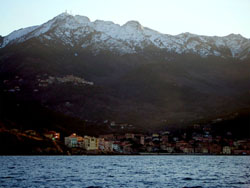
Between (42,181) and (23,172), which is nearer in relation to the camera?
(42,181)

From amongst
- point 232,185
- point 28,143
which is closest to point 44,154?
point 28,143

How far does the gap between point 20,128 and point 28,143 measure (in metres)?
23.3

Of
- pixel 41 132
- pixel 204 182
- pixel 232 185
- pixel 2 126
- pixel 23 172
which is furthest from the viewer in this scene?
pixel 41 132

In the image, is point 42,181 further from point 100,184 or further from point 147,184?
point 147,184

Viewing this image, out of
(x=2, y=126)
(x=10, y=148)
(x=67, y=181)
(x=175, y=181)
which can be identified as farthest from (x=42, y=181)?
(x=2, y=126)

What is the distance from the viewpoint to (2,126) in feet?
582

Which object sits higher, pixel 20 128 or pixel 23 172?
pixel 20 128

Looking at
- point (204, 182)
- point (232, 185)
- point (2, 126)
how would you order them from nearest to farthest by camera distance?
point (232, 185), point (204, 182), point (2, 126)

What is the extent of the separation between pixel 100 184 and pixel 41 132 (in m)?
132

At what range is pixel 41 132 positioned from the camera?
19875 cm

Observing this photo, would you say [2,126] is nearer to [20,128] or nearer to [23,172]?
[20,128]

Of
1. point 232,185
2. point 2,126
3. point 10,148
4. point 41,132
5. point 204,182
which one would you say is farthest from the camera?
point 41,132

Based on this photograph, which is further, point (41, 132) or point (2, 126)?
point (41, 132)

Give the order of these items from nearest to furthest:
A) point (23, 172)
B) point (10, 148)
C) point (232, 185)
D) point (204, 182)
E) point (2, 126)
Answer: point (232, 185) < point (204, 182) < point (23, 172) < point (10, 148) < point (2, 126)
